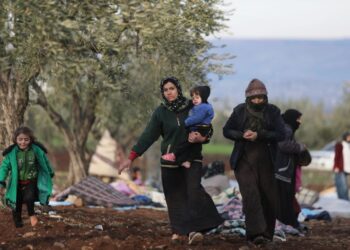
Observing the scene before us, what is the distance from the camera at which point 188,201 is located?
9547mm

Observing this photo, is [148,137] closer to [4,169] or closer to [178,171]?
[178,171]

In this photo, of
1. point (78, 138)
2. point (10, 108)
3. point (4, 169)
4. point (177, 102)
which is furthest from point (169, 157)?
point (78, 138)

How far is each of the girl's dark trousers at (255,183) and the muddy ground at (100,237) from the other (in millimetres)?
264

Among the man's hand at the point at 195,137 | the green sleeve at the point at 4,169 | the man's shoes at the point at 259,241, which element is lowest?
the man's shoes at the point at 259,241

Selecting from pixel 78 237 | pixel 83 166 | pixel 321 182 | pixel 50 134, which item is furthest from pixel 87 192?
pixel 50 134

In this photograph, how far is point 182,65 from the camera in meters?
14.7

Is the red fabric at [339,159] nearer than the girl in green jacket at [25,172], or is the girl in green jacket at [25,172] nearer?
the girl in green jacket at [25,172]

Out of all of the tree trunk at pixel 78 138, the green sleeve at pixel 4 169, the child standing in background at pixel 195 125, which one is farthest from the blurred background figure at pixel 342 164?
the green sleeve at pixel 4 169

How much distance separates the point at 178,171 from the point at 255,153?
101 centimetres

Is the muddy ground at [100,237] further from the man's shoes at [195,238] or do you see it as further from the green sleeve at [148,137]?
the green sleeve at [148,137]

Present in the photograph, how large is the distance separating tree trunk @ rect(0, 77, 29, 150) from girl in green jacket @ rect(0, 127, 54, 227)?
269cm

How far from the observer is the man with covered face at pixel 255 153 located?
991 centimetres

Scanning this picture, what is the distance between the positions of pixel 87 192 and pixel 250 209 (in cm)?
722

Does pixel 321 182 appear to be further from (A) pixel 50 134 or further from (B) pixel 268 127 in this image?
(B) pixel 268 127
